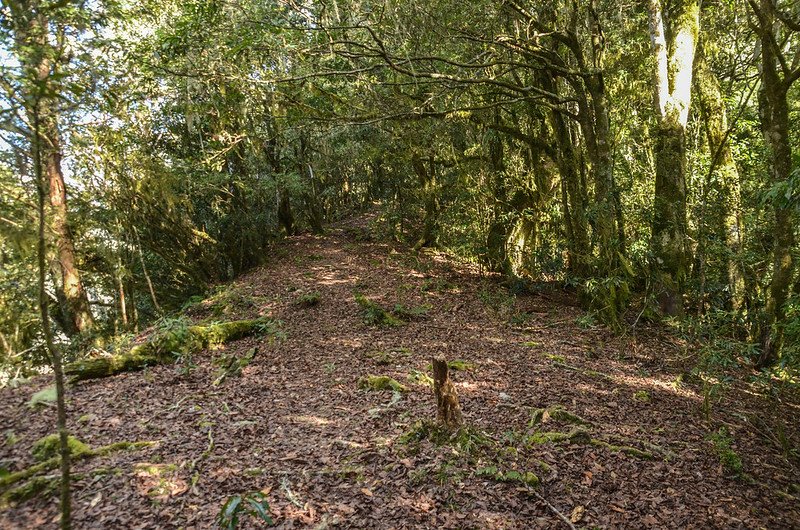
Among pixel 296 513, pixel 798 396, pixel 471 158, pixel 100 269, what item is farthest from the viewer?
Result: pixel 471 158

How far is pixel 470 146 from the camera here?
46.5 feet

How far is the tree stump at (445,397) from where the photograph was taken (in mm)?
5508

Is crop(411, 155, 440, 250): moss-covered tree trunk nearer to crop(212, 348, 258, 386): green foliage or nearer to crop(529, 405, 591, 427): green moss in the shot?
crop(212, 348, 258, 386): green foliage

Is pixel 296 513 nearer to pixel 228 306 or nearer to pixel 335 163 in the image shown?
pixel 228 306

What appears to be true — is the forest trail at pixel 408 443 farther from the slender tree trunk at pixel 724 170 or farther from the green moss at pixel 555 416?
the slender tree trunk at pixel 724 170

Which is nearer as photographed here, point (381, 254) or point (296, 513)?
point (296, 513)

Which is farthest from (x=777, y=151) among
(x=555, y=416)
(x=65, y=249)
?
(x=65, y=249)

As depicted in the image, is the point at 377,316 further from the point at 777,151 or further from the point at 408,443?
the point at 777,151

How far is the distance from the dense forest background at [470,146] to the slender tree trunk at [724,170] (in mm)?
56

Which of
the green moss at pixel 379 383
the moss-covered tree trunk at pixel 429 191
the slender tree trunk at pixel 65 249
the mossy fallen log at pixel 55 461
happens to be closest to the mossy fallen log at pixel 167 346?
the mossy fallen log at pixel 55 461

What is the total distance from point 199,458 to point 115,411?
6.31 feet

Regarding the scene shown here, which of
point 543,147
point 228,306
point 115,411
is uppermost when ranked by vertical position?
point 543,147

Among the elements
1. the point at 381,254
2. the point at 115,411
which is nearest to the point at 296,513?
the point at 115,411

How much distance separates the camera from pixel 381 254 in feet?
54.4
